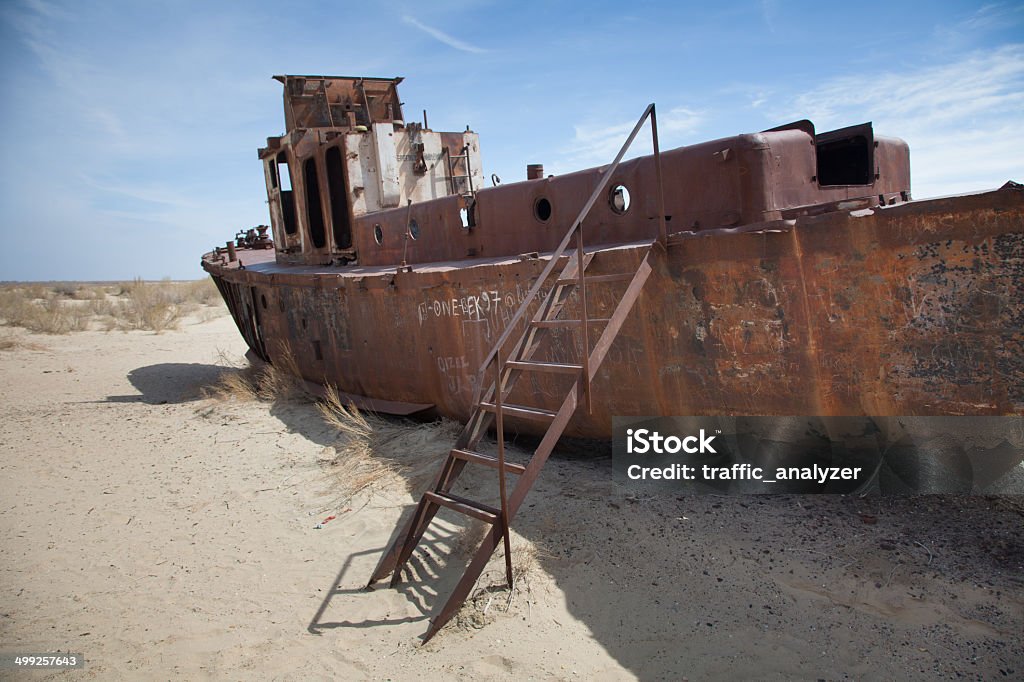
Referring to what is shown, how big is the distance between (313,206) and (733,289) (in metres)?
6.57

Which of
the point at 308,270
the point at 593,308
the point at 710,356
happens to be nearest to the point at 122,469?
the point at 308,270

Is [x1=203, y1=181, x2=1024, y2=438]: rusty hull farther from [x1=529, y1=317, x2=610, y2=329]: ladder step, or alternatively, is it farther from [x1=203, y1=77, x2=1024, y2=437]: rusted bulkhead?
[x1=529, y1=317, x2=610, y2=329]: ladder step

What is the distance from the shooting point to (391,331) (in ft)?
21.1

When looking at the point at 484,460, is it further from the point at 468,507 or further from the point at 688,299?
the point at 688,299

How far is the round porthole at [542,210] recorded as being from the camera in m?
5.61

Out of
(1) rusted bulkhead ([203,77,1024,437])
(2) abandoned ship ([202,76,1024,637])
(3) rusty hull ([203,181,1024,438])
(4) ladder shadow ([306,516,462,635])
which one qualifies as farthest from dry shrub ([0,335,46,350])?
(4) ladder shadow ([306,516,462,635])

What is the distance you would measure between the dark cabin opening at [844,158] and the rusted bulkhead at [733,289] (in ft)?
0.05

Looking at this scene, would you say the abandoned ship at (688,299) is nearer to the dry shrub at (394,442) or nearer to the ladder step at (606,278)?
the ladder step at (606,278)

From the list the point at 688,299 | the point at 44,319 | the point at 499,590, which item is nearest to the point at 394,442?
the point at 499,590

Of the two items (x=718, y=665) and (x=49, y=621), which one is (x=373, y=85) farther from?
(x=718, y=665)

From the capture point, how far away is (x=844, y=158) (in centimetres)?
508

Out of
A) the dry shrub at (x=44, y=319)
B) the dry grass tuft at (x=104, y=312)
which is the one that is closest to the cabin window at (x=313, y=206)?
the dry grass tuft at (x=104, y=312)

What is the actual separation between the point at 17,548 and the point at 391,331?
10.4 feet

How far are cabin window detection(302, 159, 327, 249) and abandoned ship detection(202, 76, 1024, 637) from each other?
185 centimetres
